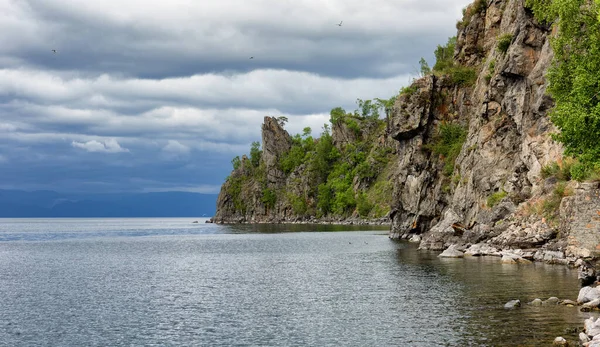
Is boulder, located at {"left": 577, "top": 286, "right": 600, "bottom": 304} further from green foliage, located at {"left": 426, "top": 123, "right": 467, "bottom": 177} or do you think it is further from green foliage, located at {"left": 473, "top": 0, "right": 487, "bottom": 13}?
green foliage, located at {"left": 473, "top": 0, "right": 487, "bottom": 13}

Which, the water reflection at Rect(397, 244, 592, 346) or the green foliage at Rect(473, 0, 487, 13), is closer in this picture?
the water reflection at Rect(397, 244, 592, 346)

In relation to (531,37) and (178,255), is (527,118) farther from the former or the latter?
(178,255)

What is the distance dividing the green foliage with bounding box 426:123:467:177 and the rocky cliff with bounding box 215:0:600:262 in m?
0.24

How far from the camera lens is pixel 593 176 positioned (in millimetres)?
55312

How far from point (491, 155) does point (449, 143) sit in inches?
934

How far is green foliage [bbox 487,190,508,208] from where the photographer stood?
85356mm

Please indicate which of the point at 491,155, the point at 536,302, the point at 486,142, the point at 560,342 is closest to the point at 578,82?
the point at 536,302

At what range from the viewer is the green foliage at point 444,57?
128 metres

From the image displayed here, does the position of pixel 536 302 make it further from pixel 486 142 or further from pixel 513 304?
pixel 486 142

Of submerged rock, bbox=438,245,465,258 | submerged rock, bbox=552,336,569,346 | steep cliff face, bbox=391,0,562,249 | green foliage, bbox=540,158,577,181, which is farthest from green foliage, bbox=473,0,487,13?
submerged rock, bbox=552,336,569,346

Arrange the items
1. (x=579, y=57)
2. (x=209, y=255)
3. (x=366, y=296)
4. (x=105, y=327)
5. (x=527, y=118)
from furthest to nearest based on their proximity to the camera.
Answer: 1. (x=209, y=255)
2. (x=527, y=118)
3. (x=579, y=57)
4. (x=366, y=296)
5. (x=105, y=327)

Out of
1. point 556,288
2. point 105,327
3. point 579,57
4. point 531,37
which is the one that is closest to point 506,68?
point 531,37

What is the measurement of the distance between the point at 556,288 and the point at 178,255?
6726 centimetres

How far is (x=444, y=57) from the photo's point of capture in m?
151
